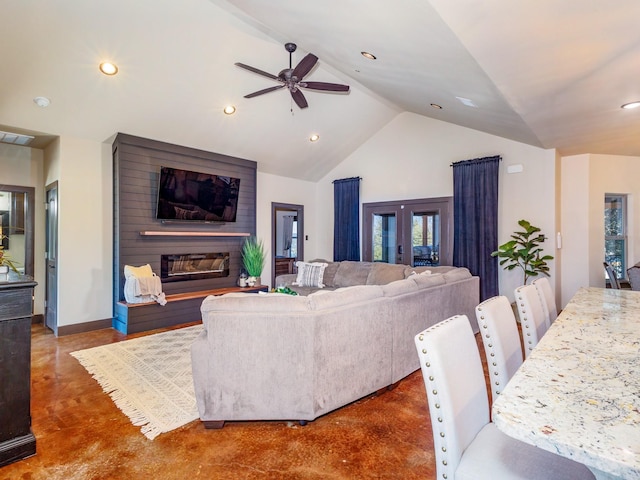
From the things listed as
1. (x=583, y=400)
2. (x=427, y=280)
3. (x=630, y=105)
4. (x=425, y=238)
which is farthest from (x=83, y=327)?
(x=630, y=105)

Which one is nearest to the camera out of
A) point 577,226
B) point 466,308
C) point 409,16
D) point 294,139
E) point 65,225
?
point 409,16

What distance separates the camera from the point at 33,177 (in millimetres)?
5184

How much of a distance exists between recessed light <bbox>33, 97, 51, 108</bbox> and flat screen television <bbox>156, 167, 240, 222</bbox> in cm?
147

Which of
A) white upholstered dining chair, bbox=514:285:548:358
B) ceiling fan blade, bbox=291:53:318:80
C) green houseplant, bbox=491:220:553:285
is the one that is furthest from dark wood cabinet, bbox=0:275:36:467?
green houseplant, bbox=491:220:553:285

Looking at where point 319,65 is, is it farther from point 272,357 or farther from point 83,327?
point 83,327

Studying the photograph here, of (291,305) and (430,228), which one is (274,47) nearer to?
(291,305)

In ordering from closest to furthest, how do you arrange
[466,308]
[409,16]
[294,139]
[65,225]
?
[409,16]
[466,308]
[65,225]
[294,139]

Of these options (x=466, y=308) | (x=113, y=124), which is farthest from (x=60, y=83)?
(x=466, y=308)

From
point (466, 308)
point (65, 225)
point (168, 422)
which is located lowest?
point (168, 422)

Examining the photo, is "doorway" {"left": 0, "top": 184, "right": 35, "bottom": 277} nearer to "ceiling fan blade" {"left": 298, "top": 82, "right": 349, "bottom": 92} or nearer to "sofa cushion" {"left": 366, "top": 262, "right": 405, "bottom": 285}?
"ceiling fan blade" {"left": 298, "top": 82, "right": 349, "bottom": 92}

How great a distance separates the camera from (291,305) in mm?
2318

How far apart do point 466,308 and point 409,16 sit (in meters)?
3.18

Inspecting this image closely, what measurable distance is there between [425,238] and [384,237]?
0.90 m

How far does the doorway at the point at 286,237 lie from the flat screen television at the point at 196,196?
131cm
